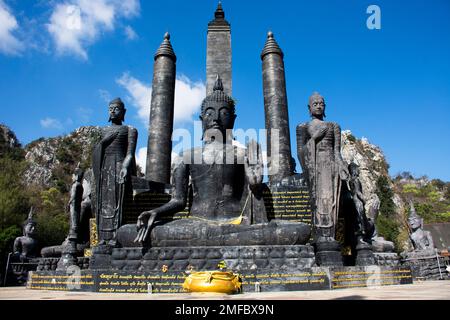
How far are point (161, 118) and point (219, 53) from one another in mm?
4898

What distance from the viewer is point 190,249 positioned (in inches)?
253

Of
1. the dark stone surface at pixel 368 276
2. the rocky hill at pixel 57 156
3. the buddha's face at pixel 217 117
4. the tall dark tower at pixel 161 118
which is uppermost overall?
the rocky hill at pixel 57 156

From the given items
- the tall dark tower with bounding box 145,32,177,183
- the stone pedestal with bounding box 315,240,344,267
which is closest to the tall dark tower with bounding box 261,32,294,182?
the tall dark tower with bounding box 145,32,177,183

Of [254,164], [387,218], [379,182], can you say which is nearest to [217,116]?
[254,164]

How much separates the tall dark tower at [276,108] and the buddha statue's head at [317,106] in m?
7.69

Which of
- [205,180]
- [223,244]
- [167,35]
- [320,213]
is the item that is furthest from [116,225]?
[167,35]

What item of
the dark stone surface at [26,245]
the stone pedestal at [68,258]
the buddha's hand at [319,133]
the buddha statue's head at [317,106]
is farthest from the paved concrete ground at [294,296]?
the dark stone surface at [26,245]

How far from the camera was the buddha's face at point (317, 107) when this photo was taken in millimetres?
8102

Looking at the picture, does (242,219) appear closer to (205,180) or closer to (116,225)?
(205,180)

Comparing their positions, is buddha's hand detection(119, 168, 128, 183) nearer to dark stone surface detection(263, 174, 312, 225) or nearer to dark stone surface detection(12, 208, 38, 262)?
dark stone surface detection(263, 174, 312, 225)

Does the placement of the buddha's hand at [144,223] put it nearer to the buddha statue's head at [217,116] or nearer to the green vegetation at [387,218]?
the buddha statue's head at [217,116]

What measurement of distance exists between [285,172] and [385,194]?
36.8 metres
